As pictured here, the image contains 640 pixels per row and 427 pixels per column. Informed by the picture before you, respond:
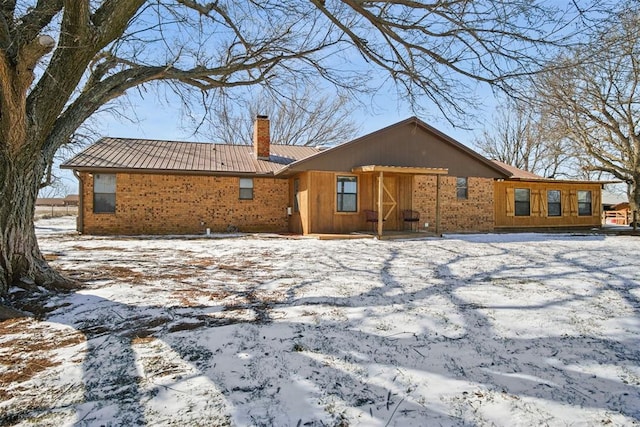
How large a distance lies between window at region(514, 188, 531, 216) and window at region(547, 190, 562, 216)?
50.1 inches

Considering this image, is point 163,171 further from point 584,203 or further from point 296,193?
point 584,203

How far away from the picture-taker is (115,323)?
11.9 ft

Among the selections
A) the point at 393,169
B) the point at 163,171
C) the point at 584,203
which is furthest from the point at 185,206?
the point at 584,203

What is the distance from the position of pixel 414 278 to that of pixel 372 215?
737cm

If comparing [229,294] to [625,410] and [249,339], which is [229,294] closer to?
[249,339]

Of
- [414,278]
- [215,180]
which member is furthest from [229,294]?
[215,180]

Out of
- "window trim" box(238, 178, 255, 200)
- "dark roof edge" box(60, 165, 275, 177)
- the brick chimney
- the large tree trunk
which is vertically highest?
the brick chimney

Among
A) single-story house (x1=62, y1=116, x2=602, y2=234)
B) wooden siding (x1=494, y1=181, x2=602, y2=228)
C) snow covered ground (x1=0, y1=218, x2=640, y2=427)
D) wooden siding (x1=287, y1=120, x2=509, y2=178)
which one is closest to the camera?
snow covered ground (x1=0, y1=218, x2=640, y2=427)

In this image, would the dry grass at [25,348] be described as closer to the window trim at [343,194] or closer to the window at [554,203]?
the window trim at [343,194]

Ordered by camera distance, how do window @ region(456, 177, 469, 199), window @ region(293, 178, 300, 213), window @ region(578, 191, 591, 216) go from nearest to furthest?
window @ region(293, 178, 300, 213) → window @ region(456, 177, 469, 199) → window @ region(578, 191, 591, 216)

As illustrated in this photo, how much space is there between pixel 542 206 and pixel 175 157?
1654 cm

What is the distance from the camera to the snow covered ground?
231 cm

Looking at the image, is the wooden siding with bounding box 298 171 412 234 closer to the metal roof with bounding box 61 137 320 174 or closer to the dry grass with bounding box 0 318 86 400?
the metal roof with bounding box 61 137 320 174

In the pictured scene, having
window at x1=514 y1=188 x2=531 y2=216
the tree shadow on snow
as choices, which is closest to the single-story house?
window at x1=514 y1=188 x2=531 y2=216
